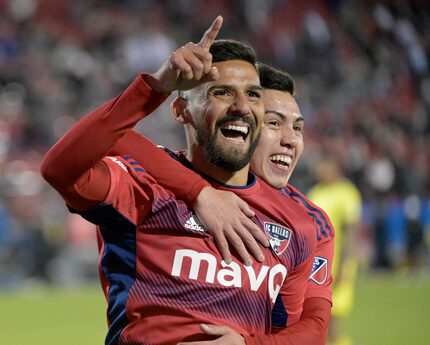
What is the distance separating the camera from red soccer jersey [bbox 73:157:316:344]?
111 inches

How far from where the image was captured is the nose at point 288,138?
3.70 meters

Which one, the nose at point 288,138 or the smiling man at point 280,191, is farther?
the nose at point 288,138

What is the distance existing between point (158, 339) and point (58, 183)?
0.64 metres

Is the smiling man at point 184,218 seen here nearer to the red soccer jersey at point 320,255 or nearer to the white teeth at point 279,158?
the red soccer jersey at point 320,255

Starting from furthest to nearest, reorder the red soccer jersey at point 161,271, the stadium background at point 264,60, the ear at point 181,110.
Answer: the stadium background at point 264,60 < the ear at point 181,110 < the red soccer jersey at point 161,271

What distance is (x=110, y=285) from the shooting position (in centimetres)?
293

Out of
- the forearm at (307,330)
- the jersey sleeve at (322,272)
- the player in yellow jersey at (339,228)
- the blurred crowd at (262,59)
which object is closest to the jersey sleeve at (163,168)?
the forearm at (307,330)

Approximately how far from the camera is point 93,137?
2523 mm

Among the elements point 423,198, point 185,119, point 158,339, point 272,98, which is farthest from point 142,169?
point 423,198

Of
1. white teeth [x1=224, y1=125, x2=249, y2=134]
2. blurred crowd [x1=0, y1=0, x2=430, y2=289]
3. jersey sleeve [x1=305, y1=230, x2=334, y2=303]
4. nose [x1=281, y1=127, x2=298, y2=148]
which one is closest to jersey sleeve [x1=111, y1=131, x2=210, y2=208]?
white teeth [x1=224, y1=125, x2=249, y2=134]

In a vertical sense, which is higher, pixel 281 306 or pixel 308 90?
pixel 308 90

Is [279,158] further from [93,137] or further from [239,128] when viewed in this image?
[93,137]

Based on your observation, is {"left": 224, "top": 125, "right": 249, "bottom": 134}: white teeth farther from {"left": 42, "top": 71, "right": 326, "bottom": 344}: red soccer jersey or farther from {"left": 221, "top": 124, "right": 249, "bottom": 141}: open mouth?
{"left": 42, "top": 71, "right": 326, "bottom": 344}: red soccer jersey

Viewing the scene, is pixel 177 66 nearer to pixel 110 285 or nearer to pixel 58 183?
pixel 58 183
